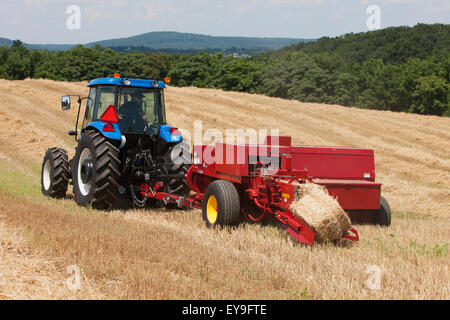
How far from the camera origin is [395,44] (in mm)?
65938

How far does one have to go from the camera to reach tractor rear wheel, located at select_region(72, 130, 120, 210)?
302 inches

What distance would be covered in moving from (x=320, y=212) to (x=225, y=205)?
1.39 meters

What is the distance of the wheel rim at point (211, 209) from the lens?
704 centimetres

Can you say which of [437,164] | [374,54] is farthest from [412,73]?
[437,164]

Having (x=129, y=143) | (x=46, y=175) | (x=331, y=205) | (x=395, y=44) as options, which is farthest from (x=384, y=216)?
(x=395, y=44)

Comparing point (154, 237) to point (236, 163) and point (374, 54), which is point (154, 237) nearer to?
point (236, 163)

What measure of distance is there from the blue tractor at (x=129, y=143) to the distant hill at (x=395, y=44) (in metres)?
60.0

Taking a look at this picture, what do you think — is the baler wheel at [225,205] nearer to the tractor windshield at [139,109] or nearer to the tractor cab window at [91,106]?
the tractor windshield at [139,109]

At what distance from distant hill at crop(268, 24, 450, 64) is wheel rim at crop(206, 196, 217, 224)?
6106 cm

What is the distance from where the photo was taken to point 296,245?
603cm

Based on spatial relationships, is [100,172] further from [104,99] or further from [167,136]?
[104,99]

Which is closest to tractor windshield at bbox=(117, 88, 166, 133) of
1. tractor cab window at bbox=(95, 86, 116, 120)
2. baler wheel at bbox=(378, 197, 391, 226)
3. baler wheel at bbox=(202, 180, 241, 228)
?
tractor cab window at bbox=(95, 86, 116, 120)

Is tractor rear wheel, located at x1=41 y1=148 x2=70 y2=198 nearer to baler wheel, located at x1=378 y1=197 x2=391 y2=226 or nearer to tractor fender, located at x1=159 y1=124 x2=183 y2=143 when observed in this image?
tractor fender, located at x1=159 y1=124 x2=183 y2=143
